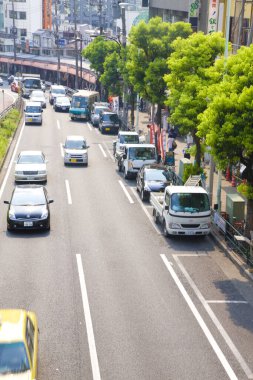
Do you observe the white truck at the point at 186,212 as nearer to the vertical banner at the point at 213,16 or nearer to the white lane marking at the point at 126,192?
the white lane marking at the point at 126,192

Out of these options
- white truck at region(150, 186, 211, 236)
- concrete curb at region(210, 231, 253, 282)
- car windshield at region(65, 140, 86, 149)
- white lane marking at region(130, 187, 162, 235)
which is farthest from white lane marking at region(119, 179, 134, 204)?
concrete curb at region(210, 231, 253, 282)

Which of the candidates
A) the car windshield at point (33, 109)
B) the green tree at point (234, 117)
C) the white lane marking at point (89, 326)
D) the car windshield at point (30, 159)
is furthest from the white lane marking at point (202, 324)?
the car windshield at point (33, 109)

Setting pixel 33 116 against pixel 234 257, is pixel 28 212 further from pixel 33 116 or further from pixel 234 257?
pixel 33 116

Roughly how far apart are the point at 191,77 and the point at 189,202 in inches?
272

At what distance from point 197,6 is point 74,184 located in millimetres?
20454

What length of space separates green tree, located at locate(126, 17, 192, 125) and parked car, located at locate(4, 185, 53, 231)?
17.8 meters

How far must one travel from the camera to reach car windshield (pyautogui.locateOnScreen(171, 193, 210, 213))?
25609 mm

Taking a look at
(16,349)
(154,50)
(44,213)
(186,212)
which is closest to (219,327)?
(16,349)

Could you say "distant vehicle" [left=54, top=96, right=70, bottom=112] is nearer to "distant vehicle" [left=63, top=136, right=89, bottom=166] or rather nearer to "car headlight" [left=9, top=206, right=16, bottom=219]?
"distant vehicle" [left=63, top=136, right=89, bottom=166]

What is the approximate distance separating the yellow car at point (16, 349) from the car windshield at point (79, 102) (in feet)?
175

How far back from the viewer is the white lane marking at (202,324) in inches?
598

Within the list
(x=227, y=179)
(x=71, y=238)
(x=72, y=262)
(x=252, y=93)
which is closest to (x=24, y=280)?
(x=72, y=262)

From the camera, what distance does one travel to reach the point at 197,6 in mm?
48688

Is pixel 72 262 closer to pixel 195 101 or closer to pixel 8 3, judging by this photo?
pixel 195 101
